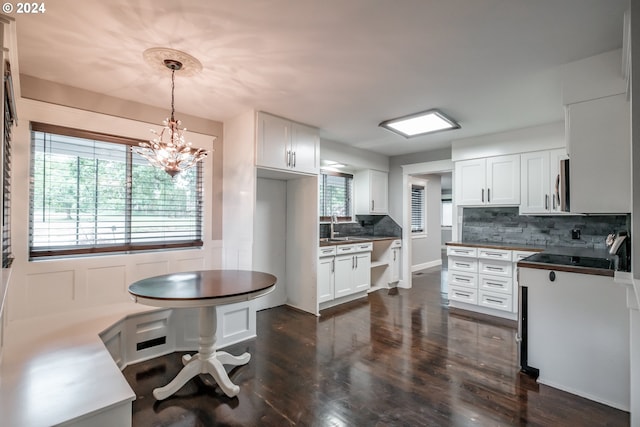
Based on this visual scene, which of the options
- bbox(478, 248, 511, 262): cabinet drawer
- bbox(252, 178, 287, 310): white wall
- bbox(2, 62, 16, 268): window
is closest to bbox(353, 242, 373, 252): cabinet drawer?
bbox(252, 178, 287, 310): white wall

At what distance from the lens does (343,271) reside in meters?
4.40

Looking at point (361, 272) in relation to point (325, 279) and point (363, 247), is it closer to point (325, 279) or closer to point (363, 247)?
point (363, 247)

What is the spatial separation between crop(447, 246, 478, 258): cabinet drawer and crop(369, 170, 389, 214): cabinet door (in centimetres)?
155

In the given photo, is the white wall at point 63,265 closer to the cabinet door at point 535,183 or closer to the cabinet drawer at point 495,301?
the cabinet drawer at point 495,301

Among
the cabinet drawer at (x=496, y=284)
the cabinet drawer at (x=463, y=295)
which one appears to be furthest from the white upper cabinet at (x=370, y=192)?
the cabinet drawer at (x=496, y=284)

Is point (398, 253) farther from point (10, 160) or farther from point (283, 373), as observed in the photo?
point (10, 160)

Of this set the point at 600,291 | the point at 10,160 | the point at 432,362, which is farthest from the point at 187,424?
the point at 600,291

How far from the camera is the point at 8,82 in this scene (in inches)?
76.5

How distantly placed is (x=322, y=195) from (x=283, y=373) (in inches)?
120

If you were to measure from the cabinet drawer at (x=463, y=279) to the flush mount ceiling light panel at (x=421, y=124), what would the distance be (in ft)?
6.47

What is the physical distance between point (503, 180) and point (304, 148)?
2714mm

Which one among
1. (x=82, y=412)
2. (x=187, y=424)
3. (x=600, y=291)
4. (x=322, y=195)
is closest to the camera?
(x=82, y=412)

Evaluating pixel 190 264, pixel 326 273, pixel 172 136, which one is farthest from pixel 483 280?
pixel 172 136

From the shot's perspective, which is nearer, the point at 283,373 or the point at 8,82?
the point at 8,82
